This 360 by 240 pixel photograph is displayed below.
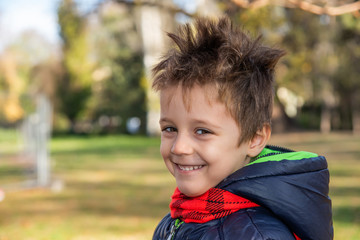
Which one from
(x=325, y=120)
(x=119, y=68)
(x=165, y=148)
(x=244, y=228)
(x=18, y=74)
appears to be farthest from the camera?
(x=18, y=74)

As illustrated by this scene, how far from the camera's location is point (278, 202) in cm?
146

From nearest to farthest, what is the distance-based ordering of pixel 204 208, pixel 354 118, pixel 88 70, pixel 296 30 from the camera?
pixel 204 208 < pixel 296 30 < pixel 354 118 < pixel 88 70

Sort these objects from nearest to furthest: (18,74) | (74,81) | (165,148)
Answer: (165,148)
(74,81)
(18,74)

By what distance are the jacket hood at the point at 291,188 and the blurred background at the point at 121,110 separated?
1.57 feet

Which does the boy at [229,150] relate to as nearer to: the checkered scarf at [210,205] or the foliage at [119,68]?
the checkered scarf at [210,205]

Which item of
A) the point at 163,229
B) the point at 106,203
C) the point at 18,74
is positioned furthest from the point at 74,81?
the point at 163,229

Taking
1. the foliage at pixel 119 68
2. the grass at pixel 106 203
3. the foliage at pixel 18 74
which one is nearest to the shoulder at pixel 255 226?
the grass at pixel 106 203

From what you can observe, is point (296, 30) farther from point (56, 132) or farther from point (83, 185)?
point (56, 132)

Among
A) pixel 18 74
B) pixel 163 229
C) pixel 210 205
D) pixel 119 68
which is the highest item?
pixel 18 74

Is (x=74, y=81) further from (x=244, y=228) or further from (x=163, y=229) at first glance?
(x=244, y=228)

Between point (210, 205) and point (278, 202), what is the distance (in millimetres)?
217

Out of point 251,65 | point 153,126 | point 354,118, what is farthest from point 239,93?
point 153,126

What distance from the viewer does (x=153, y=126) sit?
1114 inches

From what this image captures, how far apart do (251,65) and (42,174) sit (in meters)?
8.81
